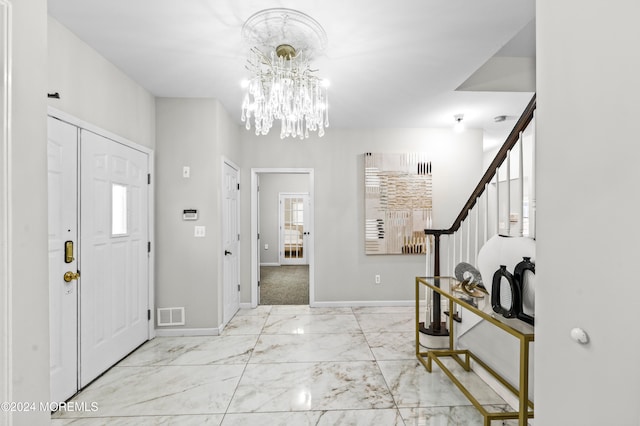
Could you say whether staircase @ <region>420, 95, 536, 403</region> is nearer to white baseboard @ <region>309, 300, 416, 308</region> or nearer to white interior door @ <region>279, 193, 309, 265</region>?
white baseboard @ <region>309, 300, 416, 308</region>

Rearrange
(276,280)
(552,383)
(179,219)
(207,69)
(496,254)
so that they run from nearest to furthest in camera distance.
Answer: (552,383) → (496,254) → (207,69) → (179,219) → (276,280)

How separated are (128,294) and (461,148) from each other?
4.58 metres

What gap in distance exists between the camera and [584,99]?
31.2 inches

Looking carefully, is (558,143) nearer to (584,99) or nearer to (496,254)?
(584,99)

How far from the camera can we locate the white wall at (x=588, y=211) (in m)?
0.69

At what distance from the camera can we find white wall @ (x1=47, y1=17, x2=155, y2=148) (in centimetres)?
206

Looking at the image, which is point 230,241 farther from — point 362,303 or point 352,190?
point 362,303

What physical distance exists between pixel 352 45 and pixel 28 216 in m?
2.24

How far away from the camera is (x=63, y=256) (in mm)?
2115

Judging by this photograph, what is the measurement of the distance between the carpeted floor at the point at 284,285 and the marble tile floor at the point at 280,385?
132cm

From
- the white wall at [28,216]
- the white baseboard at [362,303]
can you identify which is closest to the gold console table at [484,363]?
the white baseboard at [362,303]

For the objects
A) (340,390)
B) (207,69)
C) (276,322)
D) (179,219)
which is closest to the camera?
(340,390)

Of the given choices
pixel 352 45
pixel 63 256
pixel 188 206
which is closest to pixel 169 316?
pixel 188 206

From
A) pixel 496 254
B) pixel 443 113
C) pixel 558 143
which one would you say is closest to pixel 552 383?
pixel 558 143
